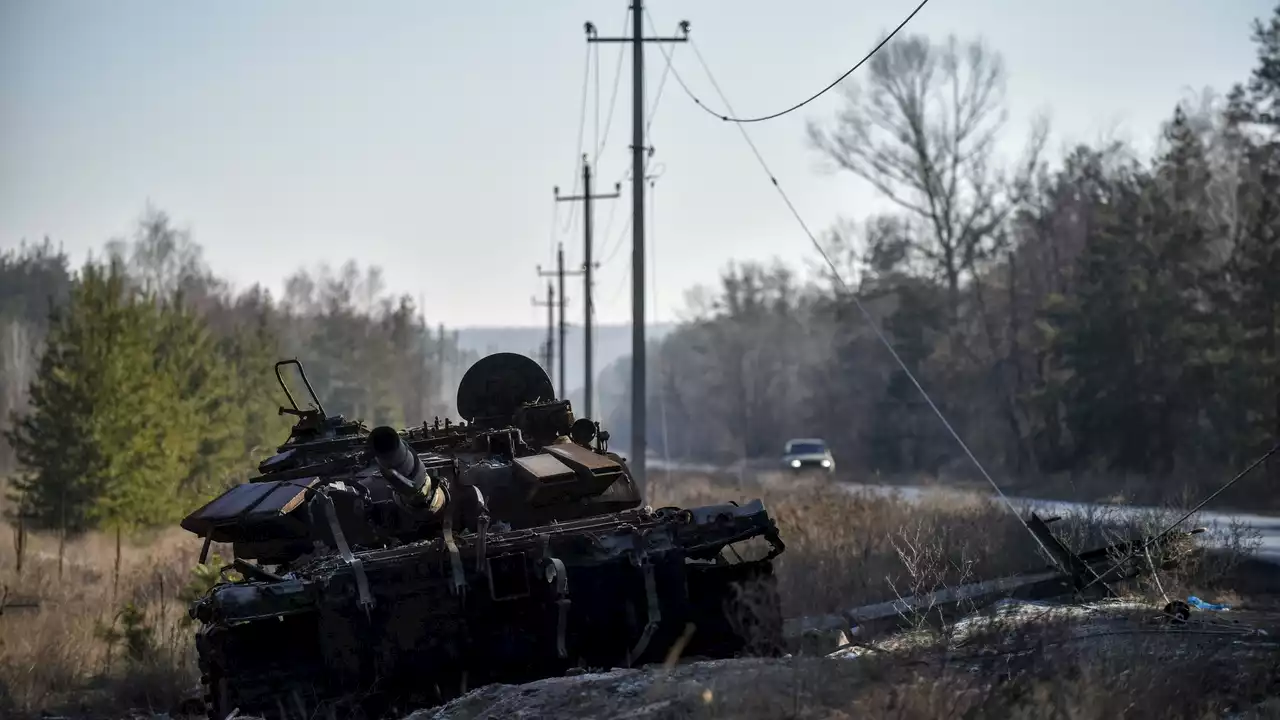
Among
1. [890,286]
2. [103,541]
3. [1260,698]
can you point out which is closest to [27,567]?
[103,541]

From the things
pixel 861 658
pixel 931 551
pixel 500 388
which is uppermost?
pixel 500 388

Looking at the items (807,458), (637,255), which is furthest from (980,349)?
(637,255)

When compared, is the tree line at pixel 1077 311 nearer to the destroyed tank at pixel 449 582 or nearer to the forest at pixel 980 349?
the forest at pixel 980 349

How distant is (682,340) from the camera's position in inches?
3952

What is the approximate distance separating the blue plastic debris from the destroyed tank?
12.2 ft

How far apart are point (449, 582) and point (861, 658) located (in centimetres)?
332

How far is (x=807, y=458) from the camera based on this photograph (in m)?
46.1

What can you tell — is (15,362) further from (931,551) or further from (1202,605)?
(1202,605)

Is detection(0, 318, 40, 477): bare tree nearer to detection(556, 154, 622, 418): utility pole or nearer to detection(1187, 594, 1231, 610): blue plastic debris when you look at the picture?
detection(556, 154, 622, 418): utility pole

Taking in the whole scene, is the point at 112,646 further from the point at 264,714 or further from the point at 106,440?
the point at 106,440

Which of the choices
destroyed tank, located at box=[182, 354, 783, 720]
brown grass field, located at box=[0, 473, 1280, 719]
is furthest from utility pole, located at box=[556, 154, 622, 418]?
destroyed tank, located at box=[182, 354, 783, 720]

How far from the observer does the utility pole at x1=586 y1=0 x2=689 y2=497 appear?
867 inches

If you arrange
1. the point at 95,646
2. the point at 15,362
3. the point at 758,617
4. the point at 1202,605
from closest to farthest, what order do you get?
the point at 758,617 → the point at 1202,605 → the point at 95,646 → the point at 15,362

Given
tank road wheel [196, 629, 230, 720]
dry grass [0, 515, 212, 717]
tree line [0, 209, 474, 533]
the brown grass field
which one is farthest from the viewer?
tree line [0, 209, 474, 533]
